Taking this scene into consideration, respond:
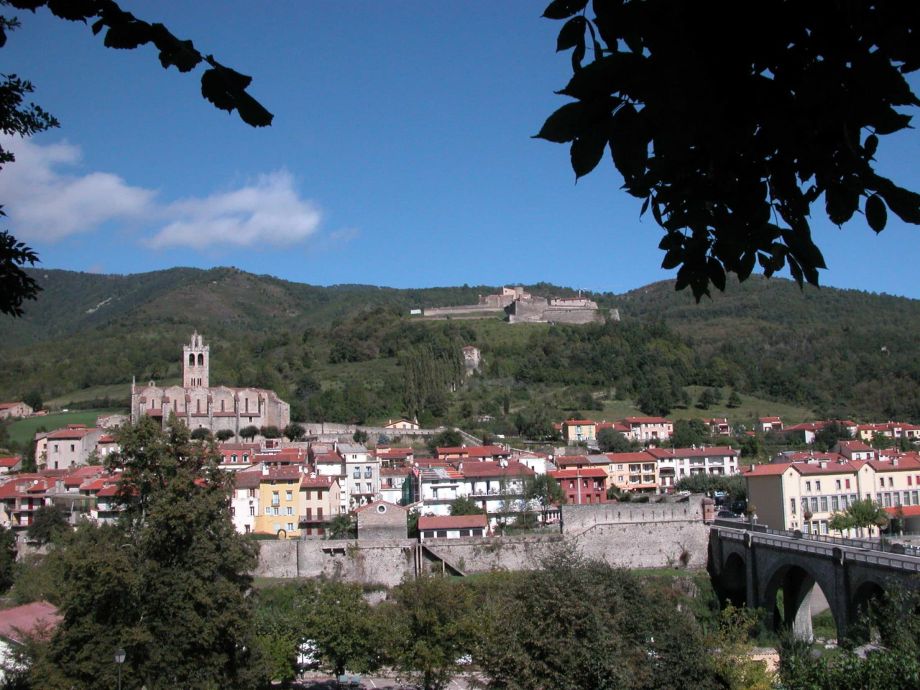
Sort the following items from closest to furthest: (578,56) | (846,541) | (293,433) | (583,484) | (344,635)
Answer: (578,56)
(344,635)
(846,541)
(583,484)
(293,433)

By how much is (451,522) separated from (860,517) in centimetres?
1854

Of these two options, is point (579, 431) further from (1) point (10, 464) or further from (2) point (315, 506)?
(1) point (10, 464)

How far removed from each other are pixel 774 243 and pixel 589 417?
6866 centimetres

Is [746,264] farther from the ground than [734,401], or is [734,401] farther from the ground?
[734,401]

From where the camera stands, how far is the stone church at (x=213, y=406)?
5803 cm

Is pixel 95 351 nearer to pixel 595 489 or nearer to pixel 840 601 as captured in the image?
pixel 595 489

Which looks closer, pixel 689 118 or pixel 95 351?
pixel 689 118

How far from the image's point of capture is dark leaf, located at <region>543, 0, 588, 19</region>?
8.22ft

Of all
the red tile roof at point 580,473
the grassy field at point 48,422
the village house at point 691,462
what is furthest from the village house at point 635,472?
the grassy field at point 48,422

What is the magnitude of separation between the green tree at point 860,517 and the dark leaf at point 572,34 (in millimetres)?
41601

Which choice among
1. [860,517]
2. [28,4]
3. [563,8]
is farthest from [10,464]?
[563,8]

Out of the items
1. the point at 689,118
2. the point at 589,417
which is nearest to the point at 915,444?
the point at 589,417

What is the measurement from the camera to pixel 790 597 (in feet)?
111

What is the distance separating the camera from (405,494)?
4484 centimetres
